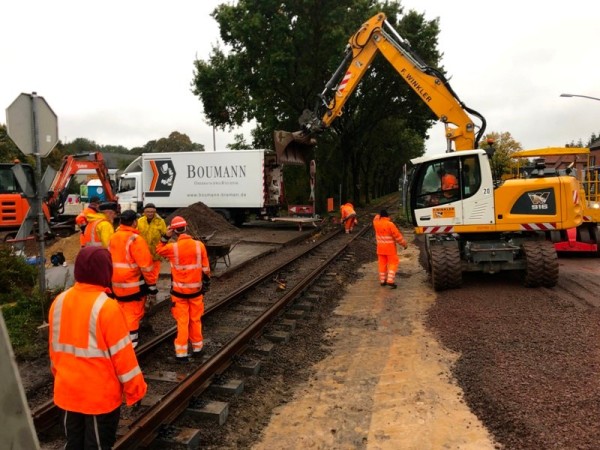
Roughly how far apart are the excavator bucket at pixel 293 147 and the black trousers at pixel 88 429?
15056mm

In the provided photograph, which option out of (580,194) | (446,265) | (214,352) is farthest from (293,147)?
(214,352)

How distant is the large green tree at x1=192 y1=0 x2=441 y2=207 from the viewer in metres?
22.4

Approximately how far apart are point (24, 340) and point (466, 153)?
8459 millimetres

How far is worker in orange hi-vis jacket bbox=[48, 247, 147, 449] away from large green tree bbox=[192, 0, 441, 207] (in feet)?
65.4

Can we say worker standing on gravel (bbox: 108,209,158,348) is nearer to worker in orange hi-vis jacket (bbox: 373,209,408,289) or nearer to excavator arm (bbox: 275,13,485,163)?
worker in orange hi-vis jacket (bbox: 373,209,408,289)

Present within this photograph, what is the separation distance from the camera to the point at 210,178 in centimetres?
2112

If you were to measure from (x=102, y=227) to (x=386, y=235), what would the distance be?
5.83m

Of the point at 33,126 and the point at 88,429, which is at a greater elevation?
the point at 33,126

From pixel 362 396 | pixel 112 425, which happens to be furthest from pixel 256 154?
pixel 112 425

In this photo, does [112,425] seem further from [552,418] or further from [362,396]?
[552,418]

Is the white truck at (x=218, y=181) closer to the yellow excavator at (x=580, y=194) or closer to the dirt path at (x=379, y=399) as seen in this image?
the yellow excavator at (x=580, y=194)

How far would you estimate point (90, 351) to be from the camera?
287cm

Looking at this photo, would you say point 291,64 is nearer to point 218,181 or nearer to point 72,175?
point 218,181

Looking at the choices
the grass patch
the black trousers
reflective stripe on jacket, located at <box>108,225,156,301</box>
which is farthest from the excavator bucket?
the black trousers
